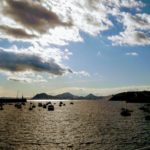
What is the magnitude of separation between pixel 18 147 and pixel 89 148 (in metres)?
13.5

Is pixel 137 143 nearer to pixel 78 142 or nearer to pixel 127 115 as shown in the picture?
pixel 78 142

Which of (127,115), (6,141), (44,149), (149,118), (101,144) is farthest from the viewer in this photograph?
(127,115)

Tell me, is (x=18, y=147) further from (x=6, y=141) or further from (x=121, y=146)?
(x=121, y=146)

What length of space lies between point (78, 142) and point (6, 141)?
15446mm

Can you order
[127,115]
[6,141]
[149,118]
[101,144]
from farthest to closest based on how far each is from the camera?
1. [127,115]
2. [149,118]
3. [6,141]
4. [101,144]

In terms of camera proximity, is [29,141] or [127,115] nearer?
[29,141]

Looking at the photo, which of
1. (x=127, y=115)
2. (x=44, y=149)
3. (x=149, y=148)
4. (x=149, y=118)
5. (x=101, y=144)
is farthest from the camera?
(x=127, y=115)

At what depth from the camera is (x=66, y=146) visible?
5600 cm

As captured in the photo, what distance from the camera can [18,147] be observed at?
54.5m

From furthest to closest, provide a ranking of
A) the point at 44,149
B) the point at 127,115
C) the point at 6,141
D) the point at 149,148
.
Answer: the point at 127,115 < the point at 6,141 < the point at 44,149 < the point at 149,148

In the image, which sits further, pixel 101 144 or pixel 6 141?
pixel 6 141

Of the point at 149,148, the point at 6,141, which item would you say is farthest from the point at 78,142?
the point at 149,148

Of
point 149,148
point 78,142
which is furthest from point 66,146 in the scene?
point 149,148

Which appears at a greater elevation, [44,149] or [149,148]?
[149,148]
